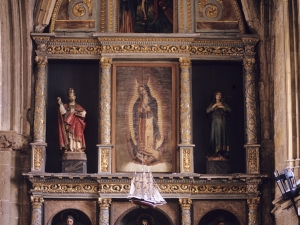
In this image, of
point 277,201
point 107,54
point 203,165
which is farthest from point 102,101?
point 277,201

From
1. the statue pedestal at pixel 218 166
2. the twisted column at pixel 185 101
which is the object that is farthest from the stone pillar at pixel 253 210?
the twisted column at pixel 185 101

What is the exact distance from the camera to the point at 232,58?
868 inches

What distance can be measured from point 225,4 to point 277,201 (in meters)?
5.38

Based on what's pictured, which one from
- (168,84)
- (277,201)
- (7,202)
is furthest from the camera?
(168,84)

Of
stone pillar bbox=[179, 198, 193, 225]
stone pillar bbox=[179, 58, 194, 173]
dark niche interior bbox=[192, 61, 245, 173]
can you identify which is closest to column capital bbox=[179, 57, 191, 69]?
stone pillar bbox=[179, 58, 194, 173]

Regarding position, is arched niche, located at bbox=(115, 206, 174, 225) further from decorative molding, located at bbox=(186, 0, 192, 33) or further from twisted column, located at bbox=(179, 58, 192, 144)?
decorative molding, located at bbox=(186, 0, 192, 33)

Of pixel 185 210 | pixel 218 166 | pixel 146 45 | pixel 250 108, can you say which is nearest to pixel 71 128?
pixel 146 45

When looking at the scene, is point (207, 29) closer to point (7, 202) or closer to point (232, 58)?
point (232, 58)

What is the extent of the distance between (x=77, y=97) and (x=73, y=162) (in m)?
1.55

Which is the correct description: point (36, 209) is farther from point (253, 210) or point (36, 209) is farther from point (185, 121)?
point (253, 210)

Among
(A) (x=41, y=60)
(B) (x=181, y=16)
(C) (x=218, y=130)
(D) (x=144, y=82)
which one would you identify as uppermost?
(B) (x=181, y=16)

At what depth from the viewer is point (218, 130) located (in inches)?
850

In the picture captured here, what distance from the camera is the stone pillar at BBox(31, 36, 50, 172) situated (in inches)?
840

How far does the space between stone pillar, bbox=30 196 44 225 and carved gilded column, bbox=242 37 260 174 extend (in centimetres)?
445
